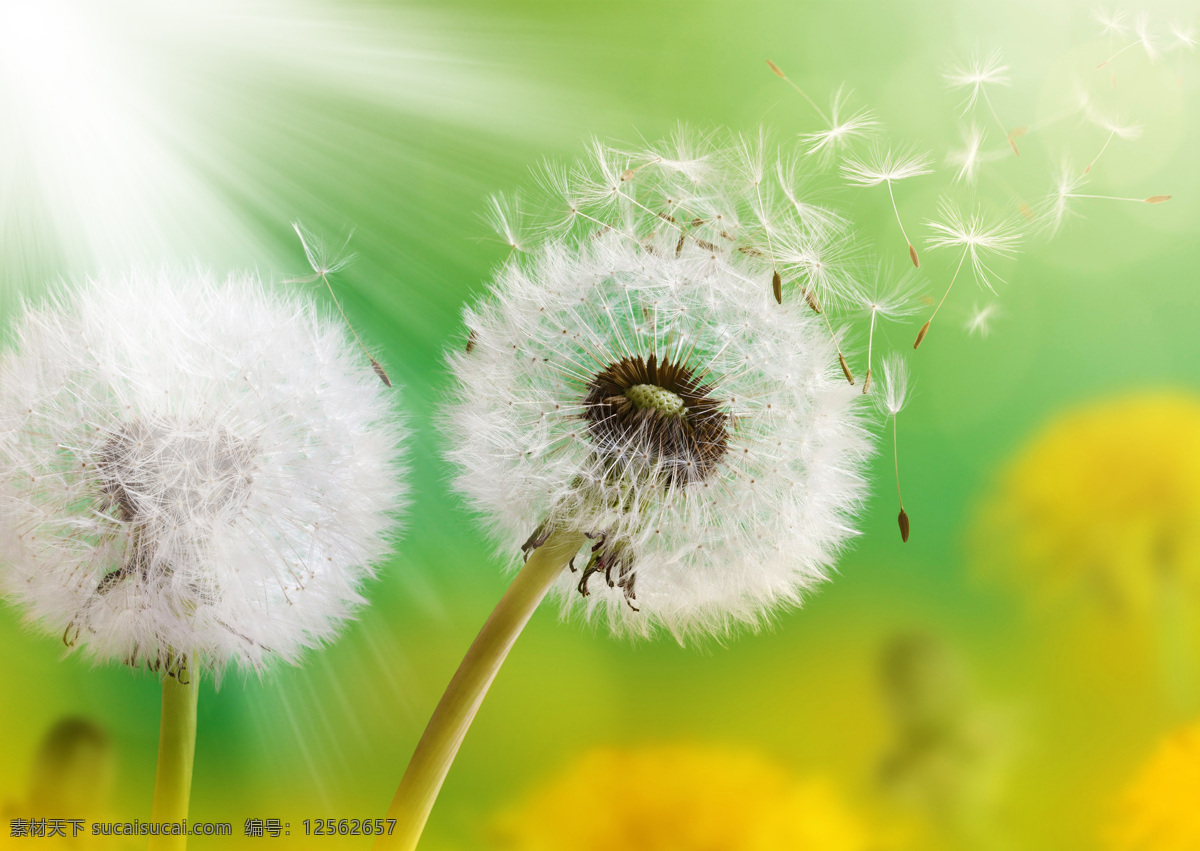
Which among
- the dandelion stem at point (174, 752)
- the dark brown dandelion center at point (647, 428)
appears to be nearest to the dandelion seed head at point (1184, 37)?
the dark brown dandelion center at point (647, 428)

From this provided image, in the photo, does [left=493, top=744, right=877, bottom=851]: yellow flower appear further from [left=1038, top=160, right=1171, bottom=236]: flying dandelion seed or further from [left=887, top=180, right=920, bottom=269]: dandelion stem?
[left=1038, top=160, right=1171, bottom=236]: flying dandelion seed

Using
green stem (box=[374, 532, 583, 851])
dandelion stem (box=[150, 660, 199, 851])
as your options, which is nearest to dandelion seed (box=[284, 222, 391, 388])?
green stem (box=[374, 532, 583, 851])

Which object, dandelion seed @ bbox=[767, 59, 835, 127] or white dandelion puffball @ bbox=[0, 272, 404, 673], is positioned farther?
dandelion seed @ bbox=[767, 59, 835, 127]

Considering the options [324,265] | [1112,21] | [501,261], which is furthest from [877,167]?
[324,265]

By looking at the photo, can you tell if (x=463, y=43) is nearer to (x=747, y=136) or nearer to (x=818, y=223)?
(x=747, y=136)

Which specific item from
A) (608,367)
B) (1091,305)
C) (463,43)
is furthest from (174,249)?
(1091,305)
